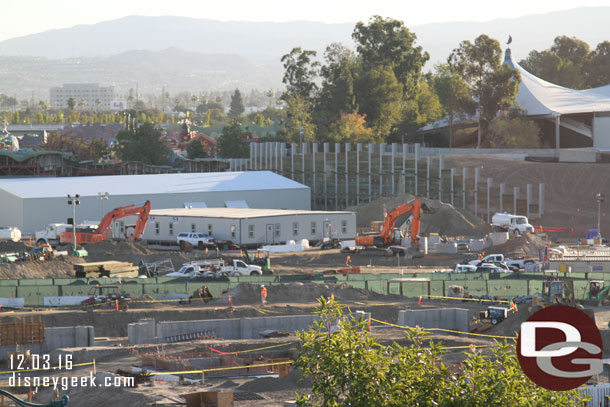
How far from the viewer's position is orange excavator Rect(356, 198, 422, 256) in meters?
69.2

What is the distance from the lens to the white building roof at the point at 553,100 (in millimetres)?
117000

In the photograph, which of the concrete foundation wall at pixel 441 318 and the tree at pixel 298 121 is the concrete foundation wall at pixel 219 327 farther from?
the tree at pixel 298 121

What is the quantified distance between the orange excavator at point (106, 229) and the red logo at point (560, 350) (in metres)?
62.0

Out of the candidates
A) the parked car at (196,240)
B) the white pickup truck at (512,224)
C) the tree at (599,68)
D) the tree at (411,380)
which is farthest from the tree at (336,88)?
the tree at (411,380)

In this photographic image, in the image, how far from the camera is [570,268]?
58.7 m

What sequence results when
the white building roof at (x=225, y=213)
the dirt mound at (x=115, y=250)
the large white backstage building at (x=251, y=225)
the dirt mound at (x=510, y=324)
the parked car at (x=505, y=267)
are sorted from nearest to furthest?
the dirt mound at (x=510, y=324), the parked car at (x=505, y=267), the dirt mound at (x=115, y=250), the large white backstage building at (x=251, y=225), the white building roof at (x=225, y=213)

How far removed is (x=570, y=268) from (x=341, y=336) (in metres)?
40.6

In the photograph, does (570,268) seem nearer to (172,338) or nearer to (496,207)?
(172,338)

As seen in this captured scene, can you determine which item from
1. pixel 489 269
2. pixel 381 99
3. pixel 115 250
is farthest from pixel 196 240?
pixel 381 99

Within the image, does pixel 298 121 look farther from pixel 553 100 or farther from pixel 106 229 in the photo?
pixel 106 229

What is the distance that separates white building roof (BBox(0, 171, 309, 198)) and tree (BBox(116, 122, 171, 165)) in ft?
128

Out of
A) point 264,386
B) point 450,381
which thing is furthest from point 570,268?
point 450,381

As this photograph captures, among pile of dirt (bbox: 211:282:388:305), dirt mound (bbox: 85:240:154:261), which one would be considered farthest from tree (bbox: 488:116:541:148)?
pile of dirt (bbox: 211:282:388:305)

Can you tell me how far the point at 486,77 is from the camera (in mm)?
120312
